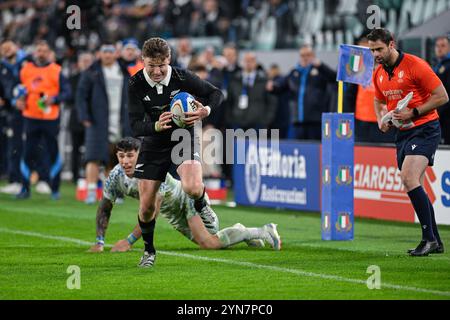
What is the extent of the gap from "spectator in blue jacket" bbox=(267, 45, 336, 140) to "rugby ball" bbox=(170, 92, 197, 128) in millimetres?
8296

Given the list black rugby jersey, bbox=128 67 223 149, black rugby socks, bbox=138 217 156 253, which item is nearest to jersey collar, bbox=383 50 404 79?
black rugby jersey, bbox=128 67 223 149

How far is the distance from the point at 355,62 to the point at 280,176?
14.9ft

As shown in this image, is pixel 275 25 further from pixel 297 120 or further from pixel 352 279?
pixel 352 279

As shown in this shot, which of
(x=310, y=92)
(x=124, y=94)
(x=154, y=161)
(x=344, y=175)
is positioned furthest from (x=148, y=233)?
(x=310, y=92)

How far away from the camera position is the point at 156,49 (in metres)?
9.55

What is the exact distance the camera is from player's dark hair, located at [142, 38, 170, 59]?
31.2 feet

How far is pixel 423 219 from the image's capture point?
10.9m

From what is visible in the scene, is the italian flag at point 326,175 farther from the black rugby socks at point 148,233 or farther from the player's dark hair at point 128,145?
the black rugby socks at point 148,233

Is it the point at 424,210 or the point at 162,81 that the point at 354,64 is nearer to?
the point at 424,210

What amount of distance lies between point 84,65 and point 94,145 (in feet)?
9.98

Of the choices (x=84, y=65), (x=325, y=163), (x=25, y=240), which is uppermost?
(x=84, y=65)

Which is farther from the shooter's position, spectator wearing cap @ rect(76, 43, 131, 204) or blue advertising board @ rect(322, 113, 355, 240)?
spectator wearing cap @ rect(76, 43, 131, 204)

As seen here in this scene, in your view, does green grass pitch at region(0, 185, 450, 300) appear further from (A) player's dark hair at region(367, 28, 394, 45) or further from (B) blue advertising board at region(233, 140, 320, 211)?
(A) player's dark hair at region(367, 28, 394, 45)
